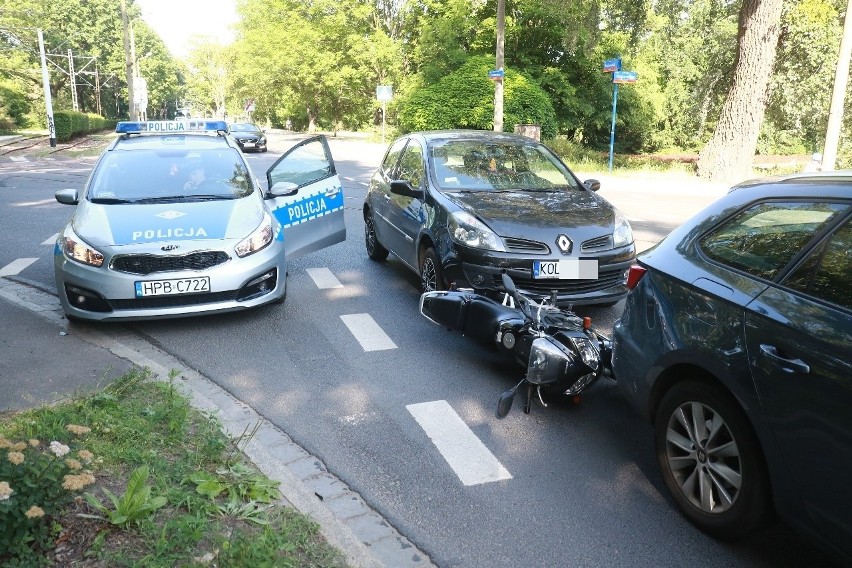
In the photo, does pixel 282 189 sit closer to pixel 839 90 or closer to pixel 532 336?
pixel 532 336

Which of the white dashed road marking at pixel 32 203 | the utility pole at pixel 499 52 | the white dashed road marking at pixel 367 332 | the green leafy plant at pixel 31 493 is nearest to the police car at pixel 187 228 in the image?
the white dashed road marking at pixel 367 332

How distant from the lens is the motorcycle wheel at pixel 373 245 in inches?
359

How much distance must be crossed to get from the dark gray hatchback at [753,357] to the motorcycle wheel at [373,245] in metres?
5.52

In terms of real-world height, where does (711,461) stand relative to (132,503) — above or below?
above

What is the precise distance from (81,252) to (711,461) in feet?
16.6

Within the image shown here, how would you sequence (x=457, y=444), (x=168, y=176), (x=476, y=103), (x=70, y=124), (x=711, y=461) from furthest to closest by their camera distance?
(x=70, y=124)
(x=476, y=103)
(x=168, y=176)
(x=457, y=444)
(x=711, y=461)

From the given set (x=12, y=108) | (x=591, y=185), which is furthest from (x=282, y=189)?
(x=12, y=108)

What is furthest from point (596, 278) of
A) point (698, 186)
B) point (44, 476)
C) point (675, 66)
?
point (675, 66)

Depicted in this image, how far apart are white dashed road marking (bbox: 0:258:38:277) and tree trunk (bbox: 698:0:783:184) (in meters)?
18.0

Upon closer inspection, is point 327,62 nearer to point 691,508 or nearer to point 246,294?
point 246,294

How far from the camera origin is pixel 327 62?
2157 inches

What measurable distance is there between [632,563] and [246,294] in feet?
13.8

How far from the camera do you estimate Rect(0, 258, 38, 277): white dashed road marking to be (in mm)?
8461

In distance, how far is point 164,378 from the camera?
5043 mm
